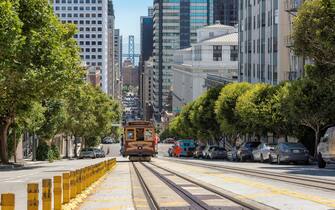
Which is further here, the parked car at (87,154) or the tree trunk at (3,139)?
the parked car at (87,154)

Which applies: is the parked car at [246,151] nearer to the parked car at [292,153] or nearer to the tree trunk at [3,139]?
the parked car at [292,153]

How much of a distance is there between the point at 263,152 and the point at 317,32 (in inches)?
590

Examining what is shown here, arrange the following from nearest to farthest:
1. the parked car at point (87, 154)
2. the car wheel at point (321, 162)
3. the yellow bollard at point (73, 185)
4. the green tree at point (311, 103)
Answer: the yellow bollard at point (73, 185) → the car wheel at point (321, 162) → the green tree at point (311, 103) → the parked car at point (87, 154)

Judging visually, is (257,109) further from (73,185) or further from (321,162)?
(73,185)

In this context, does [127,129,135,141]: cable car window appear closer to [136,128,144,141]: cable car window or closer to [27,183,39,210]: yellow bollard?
[136,128,144,141]: cable car window

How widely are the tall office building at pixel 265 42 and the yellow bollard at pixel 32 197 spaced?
5046 centimetres

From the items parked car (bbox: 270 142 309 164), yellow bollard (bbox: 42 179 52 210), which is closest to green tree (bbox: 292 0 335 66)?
parked car (bbox: 270 142 309 164)

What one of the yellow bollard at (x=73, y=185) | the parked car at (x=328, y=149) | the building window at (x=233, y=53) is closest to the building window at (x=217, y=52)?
the building window at (x=233, y=53)

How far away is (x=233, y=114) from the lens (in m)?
62.8

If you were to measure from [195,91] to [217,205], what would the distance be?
134 m

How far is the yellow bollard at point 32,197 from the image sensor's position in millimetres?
10398

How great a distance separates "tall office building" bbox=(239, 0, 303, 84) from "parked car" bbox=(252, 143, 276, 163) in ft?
58.9

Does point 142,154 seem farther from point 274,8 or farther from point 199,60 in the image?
point 199,60

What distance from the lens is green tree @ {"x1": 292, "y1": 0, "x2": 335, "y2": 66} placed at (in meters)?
29.8
